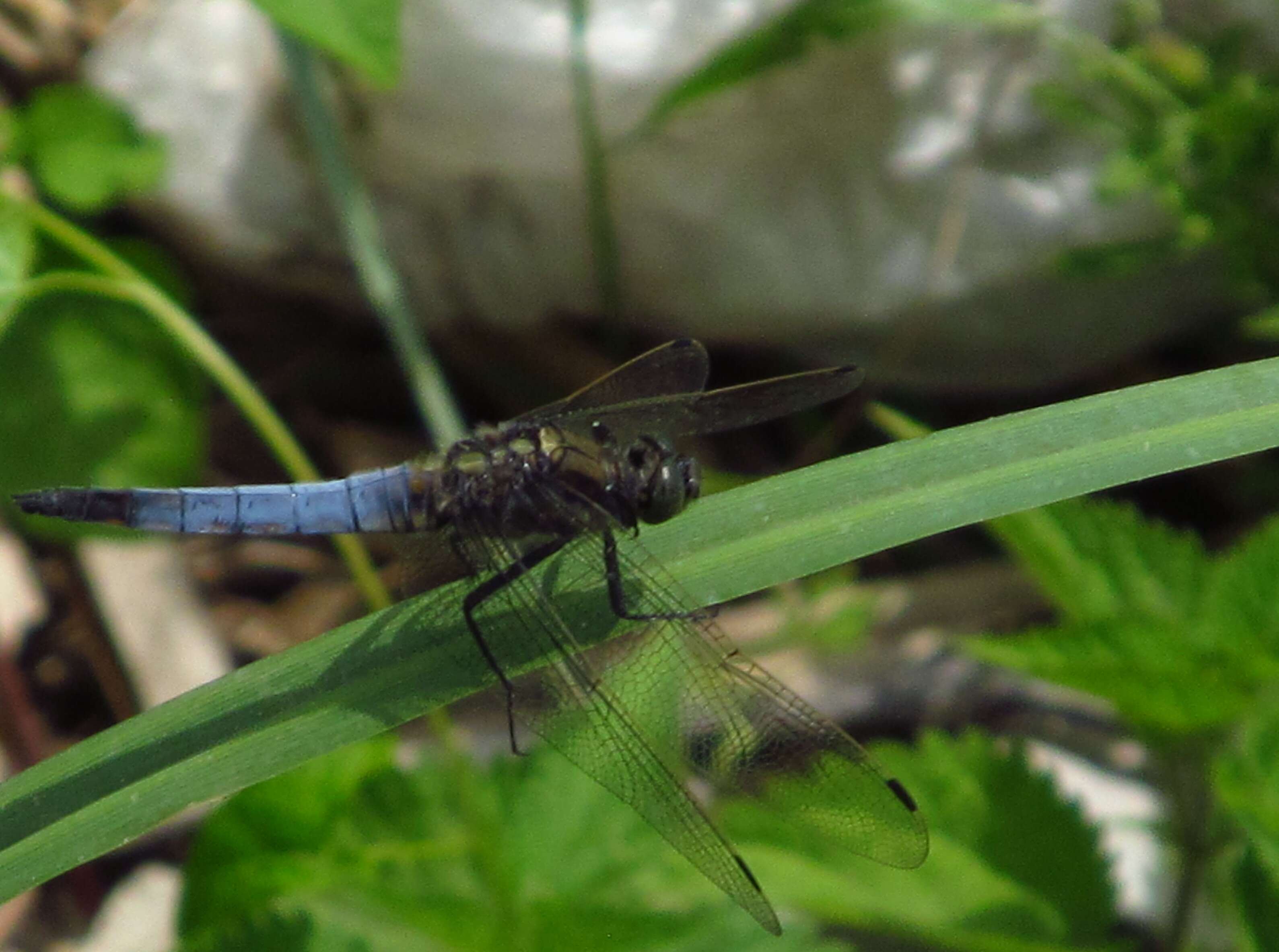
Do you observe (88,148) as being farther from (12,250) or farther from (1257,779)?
(1257,779)

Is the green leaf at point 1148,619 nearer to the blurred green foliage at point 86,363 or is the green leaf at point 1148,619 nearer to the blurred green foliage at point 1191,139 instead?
the blurred green foliage at point 1191,139

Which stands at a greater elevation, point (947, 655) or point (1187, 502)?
point (1187, 502)

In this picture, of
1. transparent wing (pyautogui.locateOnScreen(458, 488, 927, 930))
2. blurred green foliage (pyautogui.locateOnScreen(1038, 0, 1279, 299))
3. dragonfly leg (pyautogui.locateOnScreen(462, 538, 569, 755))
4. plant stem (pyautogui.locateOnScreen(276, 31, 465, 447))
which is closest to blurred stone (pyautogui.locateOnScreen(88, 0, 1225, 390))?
blurred green foliage (pyautogui.locateOnScreen(1038, 0, 1279, 299))

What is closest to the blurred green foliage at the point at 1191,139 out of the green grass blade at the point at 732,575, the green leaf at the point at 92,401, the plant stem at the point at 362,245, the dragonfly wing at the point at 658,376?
the dragonfly wing at the point at 658,376

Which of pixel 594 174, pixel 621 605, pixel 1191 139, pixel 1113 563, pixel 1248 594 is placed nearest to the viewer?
pixel 621 605

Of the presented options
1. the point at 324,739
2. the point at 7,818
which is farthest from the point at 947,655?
the point at 7,818

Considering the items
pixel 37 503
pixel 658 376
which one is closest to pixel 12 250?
pixel 37 503

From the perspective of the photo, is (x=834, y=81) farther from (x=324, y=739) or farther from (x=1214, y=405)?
(x=324, y=739)
